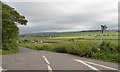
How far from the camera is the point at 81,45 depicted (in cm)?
2725

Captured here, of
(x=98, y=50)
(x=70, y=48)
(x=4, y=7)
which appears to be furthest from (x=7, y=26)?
(x=98, y=50)

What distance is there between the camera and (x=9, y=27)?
1554 inches

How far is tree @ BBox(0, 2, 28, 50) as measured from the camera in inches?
1511

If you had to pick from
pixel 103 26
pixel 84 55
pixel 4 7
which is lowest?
pixel 84 55

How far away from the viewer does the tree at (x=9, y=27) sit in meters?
38.4

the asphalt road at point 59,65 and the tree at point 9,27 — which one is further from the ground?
the tree at point 9,27

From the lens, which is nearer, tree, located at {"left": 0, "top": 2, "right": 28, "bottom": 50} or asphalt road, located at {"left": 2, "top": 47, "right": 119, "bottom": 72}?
asphalt road, located at {"left": 2, "top": 47, "right": 119, "bottom": 72}

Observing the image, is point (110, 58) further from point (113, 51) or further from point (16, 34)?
point (16, 34)

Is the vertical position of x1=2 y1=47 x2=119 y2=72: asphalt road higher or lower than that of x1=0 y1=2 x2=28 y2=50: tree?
lower

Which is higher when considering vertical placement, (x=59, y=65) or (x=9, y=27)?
(x=9, y=27)

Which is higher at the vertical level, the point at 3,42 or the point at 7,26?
the point at 7,26

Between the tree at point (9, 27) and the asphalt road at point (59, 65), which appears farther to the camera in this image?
the tree at point (9, 27)

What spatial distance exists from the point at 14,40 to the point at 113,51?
20343 mm

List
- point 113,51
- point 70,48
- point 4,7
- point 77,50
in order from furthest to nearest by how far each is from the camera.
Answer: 1. point 4,7
2. point 70,48
3. point 77,50
4. point 113,51
